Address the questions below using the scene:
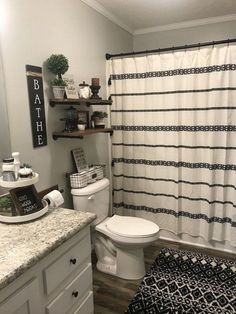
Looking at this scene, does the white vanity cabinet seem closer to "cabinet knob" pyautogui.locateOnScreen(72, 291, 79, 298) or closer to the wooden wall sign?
"cabinet knob" pyautogui.locateOnScreen(72, 291, 79, 298)

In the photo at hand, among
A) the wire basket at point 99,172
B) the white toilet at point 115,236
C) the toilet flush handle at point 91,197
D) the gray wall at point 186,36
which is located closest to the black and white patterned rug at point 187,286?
the white toilet at point 115,236

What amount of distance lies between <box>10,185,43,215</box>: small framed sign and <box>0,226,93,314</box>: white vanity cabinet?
0.28m

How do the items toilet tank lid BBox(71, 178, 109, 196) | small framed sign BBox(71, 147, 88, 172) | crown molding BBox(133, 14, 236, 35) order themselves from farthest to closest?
crown molding BBox(133, 14, 236, 35) → small framed sign BBox(71, 147, 88, 172) → toilet tank lid BBox(71, 178, 109, 196)

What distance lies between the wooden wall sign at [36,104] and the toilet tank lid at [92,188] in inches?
18.3

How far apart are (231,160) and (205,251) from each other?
951mm

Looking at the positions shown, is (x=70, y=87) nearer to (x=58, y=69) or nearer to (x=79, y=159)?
(x=58, y=69)

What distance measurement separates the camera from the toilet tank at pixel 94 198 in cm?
203

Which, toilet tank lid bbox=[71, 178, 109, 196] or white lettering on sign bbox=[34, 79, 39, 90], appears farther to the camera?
toilet tank lid bbox=[71, 178, 109, 196]

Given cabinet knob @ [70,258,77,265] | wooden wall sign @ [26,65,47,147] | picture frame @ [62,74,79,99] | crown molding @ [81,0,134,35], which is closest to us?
cabinet knob @ [70,258,77,265]

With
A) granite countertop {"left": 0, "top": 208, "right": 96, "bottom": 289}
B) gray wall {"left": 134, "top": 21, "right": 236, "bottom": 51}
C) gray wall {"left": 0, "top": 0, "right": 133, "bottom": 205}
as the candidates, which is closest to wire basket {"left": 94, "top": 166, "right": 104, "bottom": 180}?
gray wall {"left": 0, "top": 0, "right": 133, "bottom": 205}

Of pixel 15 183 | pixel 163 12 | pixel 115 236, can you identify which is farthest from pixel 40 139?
pixel 163 12

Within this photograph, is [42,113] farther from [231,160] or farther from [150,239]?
[231,160]

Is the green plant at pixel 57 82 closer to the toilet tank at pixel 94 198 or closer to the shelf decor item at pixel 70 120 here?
the shelf decor item at pixel 70 120

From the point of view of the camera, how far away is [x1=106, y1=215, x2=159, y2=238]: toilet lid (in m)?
1.98
